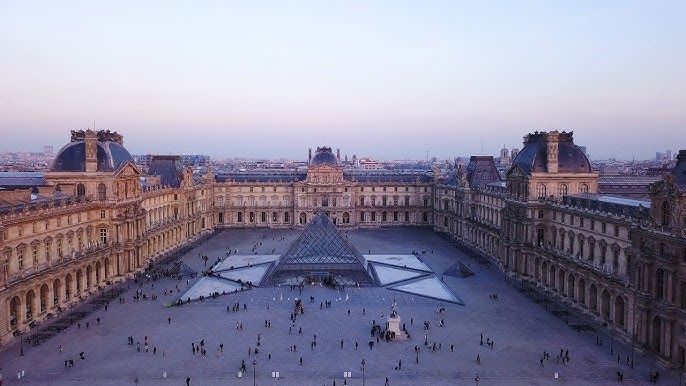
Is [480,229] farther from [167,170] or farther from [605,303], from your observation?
[167,170]

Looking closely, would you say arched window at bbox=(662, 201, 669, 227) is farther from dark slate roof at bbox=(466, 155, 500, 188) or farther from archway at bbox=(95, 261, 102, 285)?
archway at bbox=(95, 261, 102, 285)

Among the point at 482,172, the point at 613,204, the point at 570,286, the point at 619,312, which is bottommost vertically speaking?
the point at 619,312

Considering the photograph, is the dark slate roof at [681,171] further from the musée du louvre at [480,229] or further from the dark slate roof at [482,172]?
the dark slate roof at [482,172]

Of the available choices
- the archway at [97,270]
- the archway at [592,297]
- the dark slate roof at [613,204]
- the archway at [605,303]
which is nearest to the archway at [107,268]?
the archway at [97,270]

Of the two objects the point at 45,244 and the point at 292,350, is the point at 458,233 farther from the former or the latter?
the point at 45,244

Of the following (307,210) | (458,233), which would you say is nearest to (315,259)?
(458,233)

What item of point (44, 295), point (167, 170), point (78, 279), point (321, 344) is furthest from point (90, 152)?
point (321, 344)
